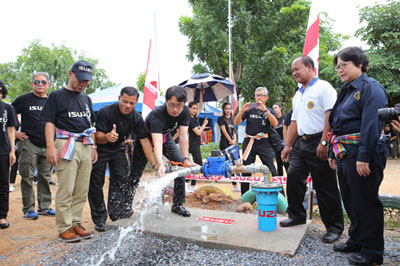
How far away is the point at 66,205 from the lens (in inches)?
133

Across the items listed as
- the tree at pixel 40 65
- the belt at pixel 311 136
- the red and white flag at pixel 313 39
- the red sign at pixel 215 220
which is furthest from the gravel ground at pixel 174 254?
the tree at pixel 40 65

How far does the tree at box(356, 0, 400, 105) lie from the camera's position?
559 inches

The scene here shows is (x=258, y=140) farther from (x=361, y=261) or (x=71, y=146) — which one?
(x=71, y=146)

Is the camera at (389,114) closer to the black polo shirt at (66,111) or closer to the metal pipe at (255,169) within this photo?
the metal pipe at (255,169)

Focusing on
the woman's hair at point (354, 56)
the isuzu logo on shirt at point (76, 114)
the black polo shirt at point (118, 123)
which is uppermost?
the woman's hair at point (354, 56)

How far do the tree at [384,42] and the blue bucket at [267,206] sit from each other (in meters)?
13.5

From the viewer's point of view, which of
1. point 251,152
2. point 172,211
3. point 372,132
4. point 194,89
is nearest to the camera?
point 372,132

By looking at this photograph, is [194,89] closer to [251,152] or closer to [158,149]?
[251,152]

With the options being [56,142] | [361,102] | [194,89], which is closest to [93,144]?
[56,142]

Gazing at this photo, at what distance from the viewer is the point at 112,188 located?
402 cm

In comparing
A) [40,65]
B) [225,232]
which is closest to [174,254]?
[225,232]

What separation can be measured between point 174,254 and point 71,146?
66.3 inches

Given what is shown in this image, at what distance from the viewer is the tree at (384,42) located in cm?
1420

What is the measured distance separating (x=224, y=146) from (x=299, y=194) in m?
3.67
